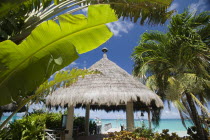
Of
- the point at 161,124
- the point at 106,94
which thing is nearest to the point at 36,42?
the point at 106,94

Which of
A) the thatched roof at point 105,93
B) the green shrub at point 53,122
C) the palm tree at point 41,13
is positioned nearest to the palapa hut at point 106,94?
the thatched roof at point 105,93

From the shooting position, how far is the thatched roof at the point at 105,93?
5.88 meters

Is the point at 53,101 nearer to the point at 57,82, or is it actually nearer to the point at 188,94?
the point at 57,82

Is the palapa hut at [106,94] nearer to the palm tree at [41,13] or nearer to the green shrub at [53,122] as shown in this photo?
the green shrub at [53,122]

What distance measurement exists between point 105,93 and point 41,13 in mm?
3850

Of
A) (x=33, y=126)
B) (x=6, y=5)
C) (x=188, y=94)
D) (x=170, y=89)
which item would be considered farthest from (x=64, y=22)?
(x=188, y=94)

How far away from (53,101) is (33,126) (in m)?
2.19

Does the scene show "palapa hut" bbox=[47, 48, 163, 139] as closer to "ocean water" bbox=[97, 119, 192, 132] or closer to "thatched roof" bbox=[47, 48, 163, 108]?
"thatched roof" bbox=[47, 48, 163, 108]

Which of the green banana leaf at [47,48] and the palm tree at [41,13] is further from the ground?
the palm tree at [41,13]

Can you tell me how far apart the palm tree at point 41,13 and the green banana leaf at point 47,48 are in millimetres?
Answer: 361

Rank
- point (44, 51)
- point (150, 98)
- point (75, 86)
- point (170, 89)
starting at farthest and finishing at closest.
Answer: point (75, 86)
point (150, 98)
point (170, 89)
point (44, 51)

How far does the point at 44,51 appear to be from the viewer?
85.2 inches

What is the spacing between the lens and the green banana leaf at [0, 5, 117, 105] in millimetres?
1984

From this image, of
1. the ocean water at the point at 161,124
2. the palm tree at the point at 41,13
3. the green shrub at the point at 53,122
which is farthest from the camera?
the green shrub at the point at 53,122
